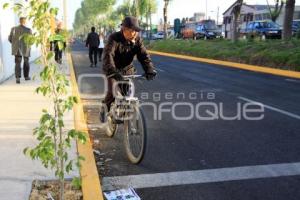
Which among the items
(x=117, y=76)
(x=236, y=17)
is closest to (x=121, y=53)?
(x=117, y=76)

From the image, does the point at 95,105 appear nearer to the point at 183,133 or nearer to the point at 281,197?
the point at 183,133

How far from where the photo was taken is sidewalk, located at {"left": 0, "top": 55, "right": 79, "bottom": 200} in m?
4.72

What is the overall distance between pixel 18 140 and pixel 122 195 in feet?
8.73

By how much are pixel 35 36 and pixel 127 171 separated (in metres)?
2.38

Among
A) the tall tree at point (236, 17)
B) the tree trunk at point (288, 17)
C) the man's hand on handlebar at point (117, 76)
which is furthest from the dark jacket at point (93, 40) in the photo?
the man's hand on handlebar at point (117, 76)

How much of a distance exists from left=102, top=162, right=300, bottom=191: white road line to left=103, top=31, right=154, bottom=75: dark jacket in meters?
1.50

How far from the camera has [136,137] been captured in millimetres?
5906

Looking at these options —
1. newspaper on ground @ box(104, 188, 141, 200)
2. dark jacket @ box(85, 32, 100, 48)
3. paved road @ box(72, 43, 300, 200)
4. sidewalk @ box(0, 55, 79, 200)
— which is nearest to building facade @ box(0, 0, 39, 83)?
sidewalk @ box(0, 55, 79, 200)

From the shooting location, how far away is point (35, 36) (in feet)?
12.2

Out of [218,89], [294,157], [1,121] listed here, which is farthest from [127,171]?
[218,89]

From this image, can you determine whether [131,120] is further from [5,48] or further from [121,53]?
[5,48]

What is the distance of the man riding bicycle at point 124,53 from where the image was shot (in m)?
5.83

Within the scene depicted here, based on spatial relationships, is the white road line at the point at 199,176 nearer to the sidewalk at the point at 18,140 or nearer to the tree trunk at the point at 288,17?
the sidewalk at the point at 18,140

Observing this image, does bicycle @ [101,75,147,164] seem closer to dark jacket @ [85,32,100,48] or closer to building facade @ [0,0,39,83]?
building facade @ [0,0,39,83]
